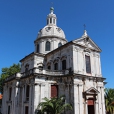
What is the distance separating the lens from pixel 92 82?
2444cm

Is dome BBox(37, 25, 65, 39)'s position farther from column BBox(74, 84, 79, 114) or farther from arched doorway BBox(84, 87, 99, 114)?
arched doorway BBox(84, 87, 99, 114)

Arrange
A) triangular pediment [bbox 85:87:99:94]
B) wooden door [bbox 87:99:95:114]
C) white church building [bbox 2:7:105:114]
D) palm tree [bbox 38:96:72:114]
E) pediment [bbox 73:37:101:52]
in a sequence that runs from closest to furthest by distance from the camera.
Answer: palm tree [bbox 38:96:72:114] < white church building [bbox 2:7:105:114] < triangular pediment [bbox 85:87:99:94] < wooden door [bbox 87:99:95:114] < pediment [bbox 73:37:101:52]

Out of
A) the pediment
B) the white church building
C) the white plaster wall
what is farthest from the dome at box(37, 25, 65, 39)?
the white plaster wall

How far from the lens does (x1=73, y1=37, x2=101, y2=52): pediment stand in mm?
24898

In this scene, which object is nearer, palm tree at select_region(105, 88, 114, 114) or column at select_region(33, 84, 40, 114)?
column at select_region(33, 84, 40, 114)

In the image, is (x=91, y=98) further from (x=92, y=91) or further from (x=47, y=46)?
(x=47, y=46)

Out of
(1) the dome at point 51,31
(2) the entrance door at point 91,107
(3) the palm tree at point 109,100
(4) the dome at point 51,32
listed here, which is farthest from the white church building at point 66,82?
(4) the dome at point 51,32

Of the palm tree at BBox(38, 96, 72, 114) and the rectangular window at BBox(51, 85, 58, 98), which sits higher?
the rectangular window at BBox(51, 85, 58, 98)

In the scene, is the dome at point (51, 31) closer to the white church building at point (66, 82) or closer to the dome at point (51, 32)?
the dome at point (51, 32)

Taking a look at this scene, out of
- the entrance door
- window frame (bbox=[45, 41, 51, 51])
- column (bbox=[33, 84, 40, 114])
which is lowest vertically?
the entrance door

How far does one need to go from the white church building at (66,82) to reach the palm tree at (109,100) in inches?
207

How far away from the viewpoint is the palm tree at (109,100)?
28.9 m

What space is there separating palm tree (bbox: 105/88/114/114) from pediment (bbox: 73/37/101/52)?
27.8 feet

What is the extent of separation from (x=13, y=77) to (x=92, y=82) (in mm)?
12322
